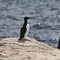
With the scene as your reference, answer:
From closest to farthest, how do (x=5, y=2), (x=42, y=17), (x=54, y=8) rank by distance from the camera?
1. (x=42, y=17)
2. (x=54, y=8)
3. (x=5, y=2)

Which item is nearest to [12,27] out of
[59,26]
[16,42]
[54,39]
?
[59,26]

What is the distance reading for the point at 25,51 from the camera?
14.9 meters

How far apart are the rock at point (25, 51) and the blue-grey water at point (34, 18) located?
19918 mm

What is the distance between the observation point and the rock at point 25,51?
13.9 metres

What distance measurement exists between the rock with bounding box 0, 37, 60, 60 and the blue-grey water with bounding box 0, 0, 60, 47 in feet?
65.3

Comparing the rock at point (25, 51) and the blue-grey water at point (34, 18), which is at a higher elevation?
the rock at point (25, 51)

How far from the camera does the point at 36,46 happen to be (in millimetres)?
15828

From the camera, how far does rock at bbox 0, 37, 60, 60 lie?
13867 millimetres

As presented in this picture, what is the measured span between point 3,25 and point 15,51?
37.3m

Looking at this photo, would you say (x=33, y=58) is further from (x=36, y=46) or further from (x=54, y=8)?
(x=54, y=8)

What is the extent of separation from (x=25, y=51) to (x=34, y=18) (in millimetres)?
43351

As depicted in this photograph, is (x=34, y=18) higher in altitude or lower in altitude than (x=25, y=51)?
lower

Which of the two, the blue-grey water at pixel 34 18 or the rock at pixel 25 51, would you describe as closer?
the rock at pixel 25 51

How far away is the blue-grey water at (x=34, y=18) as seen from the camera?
44.4 metres
